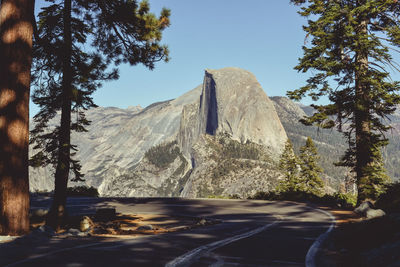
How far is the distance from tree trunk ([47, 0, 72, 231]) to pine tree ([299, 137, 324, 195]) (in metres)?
39.0

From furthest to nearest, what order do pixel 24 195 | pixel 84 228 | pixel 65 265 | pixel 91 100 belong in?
pixel 91 100, pixel 84 228, pixel 24 195, pixel 65 265

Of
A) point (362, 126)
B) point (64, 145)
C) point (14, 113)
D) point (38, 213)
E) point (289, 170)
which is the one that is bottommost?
point (38, 213)

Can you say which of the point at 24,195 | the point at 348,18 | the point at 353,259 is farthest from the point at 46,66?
the point at 348,18

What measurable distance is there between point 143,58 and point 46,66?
4.03 meters

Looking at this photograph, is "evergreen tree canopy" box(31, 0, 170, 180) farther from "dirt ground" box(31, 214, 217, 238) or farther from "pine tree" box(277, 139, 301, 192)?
"pine tree" box(277, 139, 301, 192)

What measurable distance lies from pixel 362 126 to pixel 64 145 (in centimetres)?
1480

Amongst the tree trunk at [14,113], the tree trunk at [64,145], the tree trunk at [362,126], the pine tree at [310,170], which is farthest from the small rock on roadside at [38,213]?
the pine tree at [310,170]

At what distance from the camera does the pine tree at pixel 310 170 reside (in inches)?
1868

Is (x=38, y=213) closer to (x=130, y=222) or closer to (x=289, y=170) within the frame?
(x=130, y=222)

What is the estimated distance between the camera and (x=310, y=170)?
48.0 m

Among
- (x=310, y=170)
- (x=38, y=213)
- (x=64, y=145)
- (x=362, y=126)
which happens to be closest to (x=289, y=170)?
(x=310, y=170)

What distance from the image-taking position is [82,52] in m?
14.2

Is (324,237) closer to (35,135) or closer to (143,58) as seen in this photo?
(143,58)

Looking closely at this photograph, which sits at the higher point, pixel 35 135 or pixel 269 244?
pixel 35 135
